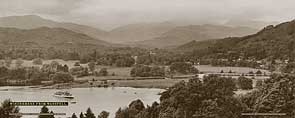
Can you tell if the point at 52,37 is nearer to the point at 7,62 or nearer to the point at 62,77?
the point at 7,62

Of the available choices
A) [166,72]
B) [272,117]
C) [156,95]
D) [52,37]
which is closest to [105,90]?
[156,95]

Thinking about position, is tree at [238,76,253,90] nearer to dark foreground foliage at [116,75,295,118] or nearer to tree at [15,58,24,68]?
dark foreground foliage at [116,75,295,118]

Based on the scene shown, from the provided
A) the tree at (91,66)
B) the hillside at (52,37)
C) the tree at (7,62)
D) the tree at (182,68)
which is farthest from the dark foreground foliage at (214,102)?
the hillside at (52,37)

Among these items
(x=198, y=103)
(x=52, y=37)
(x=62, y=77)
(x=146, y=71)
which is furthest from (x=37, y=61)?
(x=52, y=37)

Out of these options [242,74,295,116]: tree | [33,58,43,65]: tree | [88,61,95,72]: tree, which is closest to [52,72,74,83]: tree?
[33,58,43,65]: tree

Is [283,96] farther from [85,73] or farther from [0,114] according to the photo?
[85,73]

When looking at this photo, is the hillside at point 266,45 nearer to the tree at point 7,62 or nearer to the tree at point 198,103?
the tree at point 7,62
